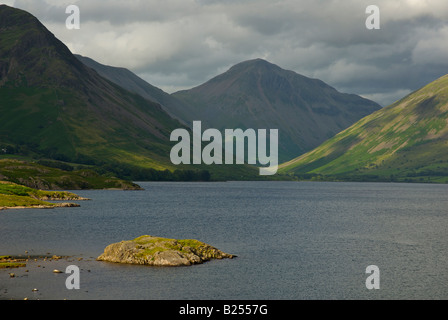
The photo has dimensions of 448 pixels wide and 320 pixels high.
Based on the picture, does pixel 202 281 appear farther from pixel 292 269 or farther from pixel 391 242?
pixel 391 242

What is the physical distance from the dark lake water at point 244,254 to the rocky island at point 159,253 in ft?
8.06

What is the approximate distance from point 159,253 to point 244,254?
17.6 metres

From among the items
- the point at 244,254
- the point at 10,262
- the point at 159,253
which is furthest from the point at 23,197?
the point at 159,253

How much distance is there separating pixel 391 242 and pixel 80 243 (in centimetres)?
6420

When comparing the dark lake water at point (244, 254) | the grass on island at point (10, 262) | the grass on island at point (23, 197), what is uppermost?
the grass on island at point (23, 197)

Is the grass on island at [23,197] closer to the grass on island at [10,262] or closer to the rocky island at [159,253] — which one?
the grass on island at [10,262]

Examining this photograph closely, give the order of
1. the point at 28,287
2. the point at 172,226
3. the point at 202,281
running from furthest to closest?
the point at 172,226 → the point at 202,281 → the point at 28,287

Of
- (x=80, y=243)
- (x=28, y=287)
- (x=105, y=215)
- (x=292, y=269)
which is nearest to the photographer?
(x=28, y=287)

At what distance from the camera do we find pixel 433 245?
99.1 meters

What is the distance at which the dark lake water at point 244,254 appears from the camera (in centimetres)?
6066

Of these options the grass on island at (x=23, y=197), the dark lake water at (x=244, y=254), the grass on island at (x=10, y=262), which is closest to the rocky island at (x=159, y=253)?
the dark lake water at (x=244, y=254)

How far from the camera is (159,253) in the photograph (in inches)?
2928

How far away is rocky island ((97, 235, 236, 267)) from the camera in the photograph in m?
73.8
